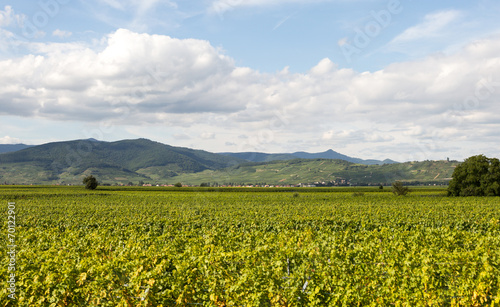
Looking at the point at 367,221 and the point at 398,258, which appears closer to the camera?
the point at 398,258

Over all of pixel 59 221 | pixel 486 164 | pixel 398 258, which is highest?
pixel 486 164

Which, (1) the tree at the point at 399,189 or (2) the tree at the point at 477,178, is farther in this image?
(1) the tree at the point at 399,189

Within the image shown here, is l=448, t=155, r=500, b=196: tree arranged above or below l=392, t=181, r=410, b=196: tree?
above

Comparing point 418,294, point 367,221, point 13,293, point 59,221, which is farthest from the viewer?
point 59,221

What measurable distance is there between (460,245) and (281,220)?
1454cm

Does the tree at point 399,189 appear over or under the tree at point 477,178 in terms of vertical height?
under

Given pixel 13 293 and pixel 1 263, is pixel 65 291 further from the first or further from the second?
pixel 1 263

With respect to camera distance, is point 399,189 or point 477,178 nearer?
point 477,178

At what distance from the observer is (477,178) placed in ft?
252

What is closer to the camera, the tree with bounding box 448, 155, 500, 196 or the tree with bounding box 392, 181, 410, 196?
the tree with bounding box 448, 155, 500, 196

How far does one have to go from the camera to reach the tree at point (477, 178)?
74.6 m

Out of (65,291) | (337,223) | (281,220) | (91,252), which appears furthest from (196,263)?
(337,223)

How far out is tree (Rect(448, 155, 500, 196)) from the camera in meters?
74.6

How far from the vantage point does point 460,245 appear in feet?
54.1
